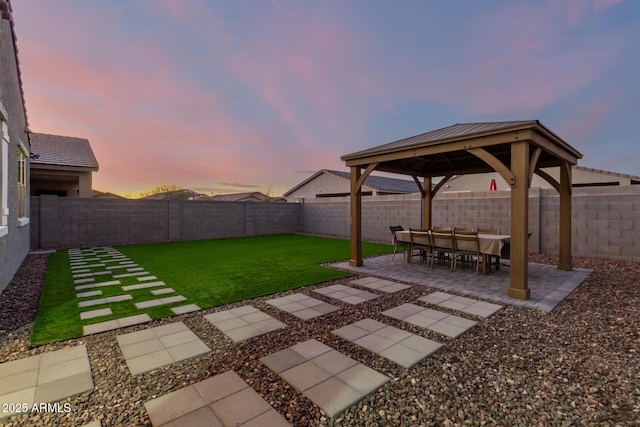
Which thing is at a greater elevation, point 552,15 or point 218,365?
point 552,15

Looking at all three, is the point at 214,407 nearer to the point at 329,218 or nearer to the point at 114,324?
the point at 114,324

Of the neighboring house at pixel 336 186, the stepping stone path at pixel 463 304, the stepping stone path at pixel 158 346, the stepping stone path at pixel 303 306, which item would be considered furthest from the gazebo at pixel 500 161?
the neighboring house at pixel 336 186

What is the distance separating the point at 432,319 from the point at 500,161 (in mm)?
3808

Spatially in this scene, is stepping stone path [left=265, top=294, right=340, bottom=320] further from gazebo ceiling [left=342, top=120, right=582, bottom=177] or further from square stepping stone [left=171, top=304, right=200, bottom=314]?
gazebo ceiling [left=342, top=120, right=582, bottom=177]

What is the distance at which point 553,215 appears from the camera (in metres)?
8.03

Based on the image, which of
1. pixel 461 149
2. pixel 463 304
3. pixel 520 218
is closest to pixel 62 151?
pixel 461 149

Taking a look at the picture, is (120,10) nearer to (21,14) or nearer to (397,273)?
(21,14)

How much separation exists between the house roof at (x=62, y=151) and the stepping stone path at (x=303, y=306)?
42.7 feet

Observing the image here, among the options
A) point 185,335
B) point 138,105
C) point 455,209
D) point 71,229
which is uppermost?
point 138,105

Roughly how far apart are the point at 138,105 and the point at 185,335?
9482 mm

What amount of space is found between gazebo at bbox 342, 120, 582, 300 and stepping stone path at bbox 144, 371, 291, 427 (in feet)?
13.5

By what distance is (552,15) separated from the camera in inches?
272

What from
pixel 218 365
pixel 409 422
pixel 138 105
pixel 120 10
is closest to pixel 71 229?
pixel 138 105

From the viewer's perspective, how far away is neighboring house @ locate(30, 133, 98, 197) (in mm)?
12243
